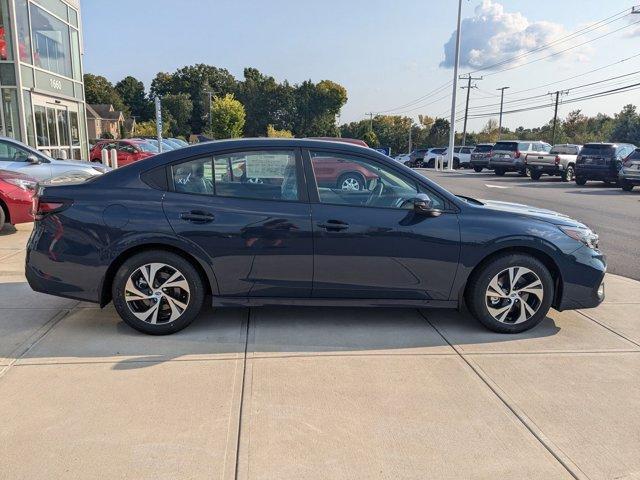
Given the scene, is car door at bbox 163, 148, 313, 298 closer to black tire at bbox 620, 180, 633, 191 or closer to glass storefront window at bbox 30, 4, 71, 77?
glass storefront window at bbox 30, 4, 71, 77

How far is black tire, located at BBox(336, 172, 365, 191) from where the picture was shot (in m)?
4.32

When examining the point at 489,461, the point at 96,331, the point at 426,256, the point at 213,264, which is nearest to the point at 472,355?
→ the point at 426,256

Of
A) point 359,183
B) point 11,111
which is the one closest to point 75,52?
point 11,111

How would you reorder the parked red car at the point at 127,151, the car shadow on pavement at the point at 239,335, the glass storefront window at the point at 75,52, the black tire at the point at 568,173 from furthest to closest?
the black tire at the point at 568,173 → the parked red car at the point at 127,151 → the glass storefront window at the point at 75,52 → the car shadow on pavement at the point at 239,335

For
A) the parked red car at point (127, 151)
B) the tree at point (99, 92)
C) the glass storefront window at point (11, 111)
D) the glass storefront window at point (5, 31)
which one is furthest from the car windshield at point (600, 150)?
the tree at point (99, 92)

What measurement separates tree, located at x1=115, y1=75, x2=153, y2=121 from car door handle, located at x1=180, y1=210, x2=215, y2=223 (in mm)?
108849

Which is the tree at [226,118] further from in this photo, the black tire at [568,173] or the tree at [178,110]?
the black tire at [568,173]

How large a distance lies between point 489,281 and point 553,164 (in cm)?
2171

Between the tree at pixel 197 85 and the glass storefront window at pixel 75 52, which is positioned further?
the tree at pixel 197 85

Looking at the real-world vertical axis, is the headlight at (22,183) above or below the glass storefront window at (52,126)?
below

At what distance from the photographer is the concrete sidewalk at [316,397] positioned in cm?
264

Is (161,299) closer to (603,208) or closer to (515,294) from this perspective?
(515,294)

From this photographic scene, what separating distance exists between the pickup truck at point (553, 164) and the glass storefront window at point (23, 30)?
20800mm

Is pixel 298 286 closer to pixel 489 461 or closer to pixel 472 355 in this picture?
pixel 472 355
